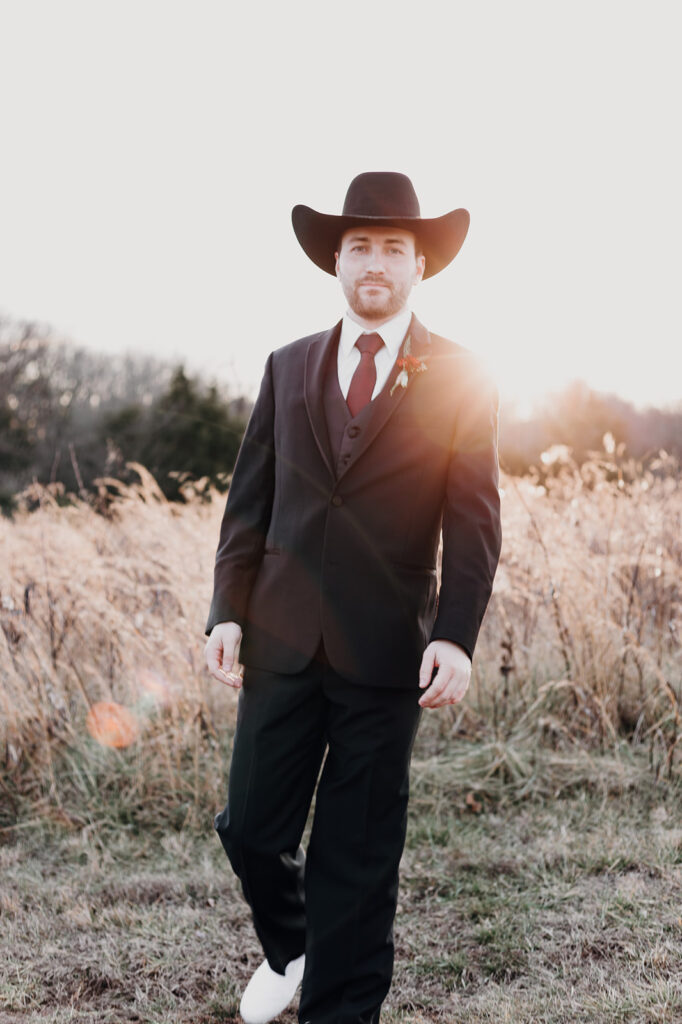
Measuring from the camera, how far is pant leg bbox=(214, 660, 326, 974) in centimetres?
184

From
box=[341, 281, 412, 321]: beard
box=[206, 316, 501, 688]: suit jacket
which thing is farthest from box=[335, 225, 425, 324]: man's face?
box=[206, 316, 501, 688]: suit jacket

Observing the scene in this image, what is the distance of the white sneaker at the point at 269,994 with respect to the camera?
2.01 metres

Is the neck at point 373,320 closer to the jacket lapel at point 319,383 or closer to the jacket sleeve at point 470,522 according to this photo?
the jacket lapel at point 319,383

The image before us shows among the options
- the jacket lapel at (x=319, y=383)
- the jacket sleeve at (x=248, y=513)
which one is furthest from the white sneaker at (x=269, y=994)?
the jacket lapel at (x=319, y=383)

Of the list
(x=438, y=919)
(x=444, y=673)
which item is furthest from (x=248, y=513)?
(x=438, y=919)

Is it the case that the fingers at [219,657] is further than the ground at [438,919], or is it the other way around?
the ground at [438,919]

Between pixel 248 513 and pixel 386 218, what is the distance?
805 mm

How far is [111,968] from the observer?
226 cm

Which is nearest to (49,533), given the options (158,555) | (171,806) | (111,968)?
(158,555)

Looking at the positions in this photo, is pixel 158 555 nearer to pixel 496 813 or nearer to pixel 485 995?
pixel 496 813

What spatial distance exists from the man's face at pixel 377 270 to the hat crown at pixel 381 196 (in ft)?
0.15

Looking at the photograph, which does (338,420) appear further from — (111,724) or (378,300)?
(111,724)

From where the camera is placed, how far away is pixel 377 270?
182 centimetres

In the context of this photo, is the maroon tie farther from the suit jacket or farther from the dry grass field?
the dry grass field
